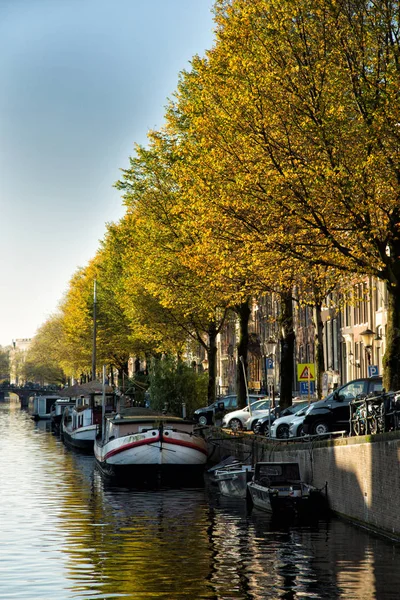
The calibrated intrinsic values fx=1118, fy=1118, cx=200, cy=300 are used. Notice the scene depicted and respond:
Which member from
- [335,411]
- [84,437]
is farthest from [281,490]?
[84,437]

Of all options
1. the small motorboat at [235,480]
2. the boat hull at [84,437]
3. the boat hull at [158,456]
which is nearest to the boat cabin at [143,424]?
the boat hull at [158,456]

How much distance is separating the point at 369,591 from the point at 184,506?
15417 mm

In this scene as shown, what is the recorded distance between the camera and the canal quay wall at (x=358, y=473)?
2441 centimetres

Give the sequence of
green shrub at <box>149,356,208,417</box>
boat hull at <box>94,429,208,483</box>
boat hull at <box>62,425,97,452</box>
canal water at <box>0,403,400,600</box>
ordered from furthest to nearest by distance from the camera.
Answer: boat hull at <box>62,425,97,452</box>, green shrub at <box>149,356,208,417</box>, boat hull at <box>94,429,208,483</box>, canal water at <box>0,403,400,600</box>

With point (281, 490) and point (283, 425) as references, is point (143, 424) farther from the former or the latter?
point (281, 490)

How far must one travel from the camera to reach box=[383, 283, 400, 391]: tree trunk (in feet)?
97.7

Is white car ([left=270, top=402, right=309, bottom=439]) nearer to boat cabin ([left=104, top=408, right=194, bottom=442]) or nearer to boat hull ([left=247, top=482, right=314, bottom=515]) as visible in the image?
boat cabin ([left=104, top=408, right=194, bottom=442])

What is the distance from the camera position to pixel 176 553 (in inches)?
941

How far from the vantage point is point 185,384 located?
206 feet

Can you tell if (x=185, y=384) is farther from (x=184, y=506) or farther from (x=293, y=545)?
(x=293, y=545)

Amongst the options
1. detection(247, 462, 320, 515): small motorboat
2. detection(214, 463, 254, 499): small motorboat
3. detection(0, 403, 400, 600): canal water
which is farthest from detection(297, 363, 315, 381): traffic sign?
detection(247, 462, 320, 515): small motorboat

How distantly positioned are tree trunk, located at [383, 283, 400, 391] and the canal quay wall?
85.1 inches

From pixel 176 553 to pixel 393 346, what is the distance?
9302mm

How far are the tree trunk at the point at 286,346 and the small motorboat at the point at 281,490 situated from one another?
12210 millimetres
